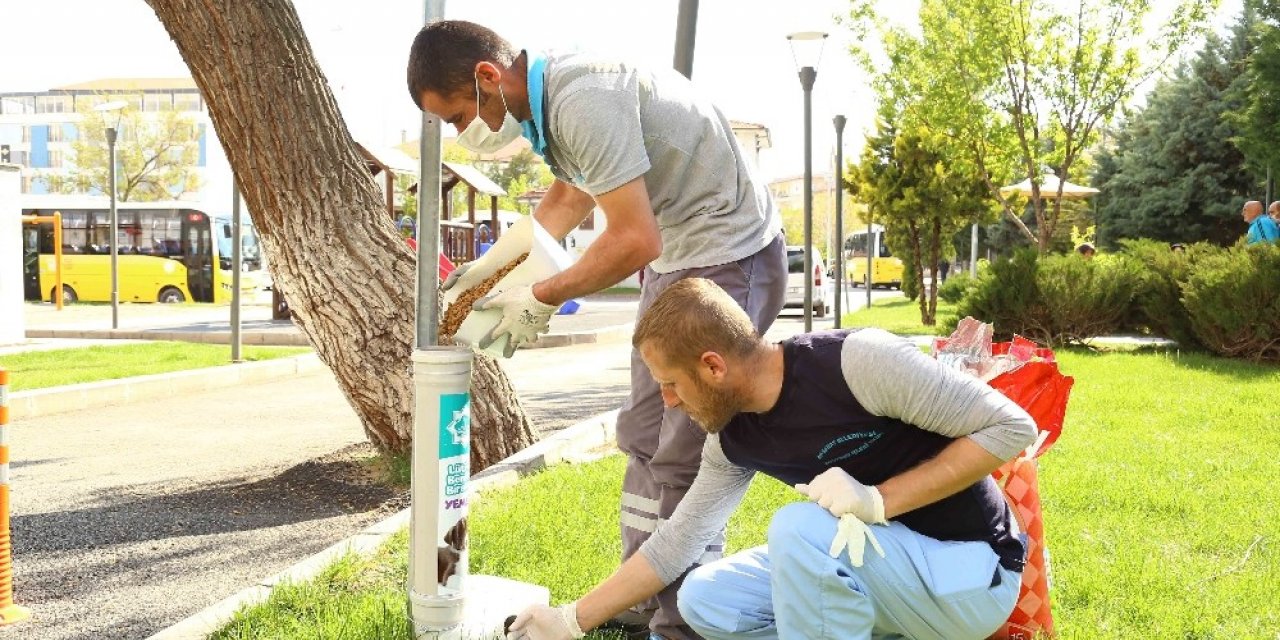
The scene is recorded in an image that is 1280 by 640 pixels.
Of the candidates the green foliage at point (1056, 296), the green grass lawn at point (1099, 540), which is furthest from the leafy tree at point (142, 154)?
the green grass lawn at point (1099, 540)

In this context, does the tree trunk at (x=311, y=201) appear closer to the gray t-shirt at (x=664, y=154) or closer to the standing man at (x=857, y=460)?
the gray t-shirt at (x=664, y=154)

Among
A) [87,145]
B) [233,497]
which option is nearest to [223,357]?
[233,497]

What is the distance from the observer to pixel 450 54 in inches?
112

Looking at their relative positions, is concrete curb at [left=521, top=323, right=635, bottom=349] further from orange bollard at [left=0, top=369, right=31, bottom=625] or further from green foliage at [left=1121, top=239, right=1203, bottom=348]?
orange bollard at [left=0, top=369, right=31, bottom=625]

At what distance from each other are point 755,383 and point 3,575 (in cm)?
285

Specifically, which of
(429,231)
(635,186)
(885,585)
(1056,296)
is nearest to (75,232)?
(1056,296)

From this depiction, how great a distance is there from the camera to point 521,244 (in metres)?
3.16

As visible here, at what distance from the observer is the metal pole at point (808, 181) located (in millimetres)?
13031

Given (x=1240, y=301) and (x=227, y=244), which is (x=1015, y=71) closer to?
(x=1240, y=301)

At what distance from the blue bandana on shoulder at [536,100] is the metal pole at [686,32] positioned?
16.5 ft

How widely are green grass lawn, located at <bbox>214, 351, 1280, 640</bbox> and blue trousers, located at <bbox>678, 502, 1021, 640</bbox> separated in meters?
0.71

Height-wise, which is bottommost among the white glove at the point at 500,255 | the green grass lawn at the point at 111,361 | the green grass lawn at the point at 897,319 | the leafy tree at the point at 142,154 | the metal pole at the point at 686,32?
the green grass lawn at the point at 111,361

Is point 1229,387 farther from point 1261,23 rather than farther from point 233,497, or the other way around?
point 1261,23

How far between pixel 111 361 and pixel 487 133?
11317mm
